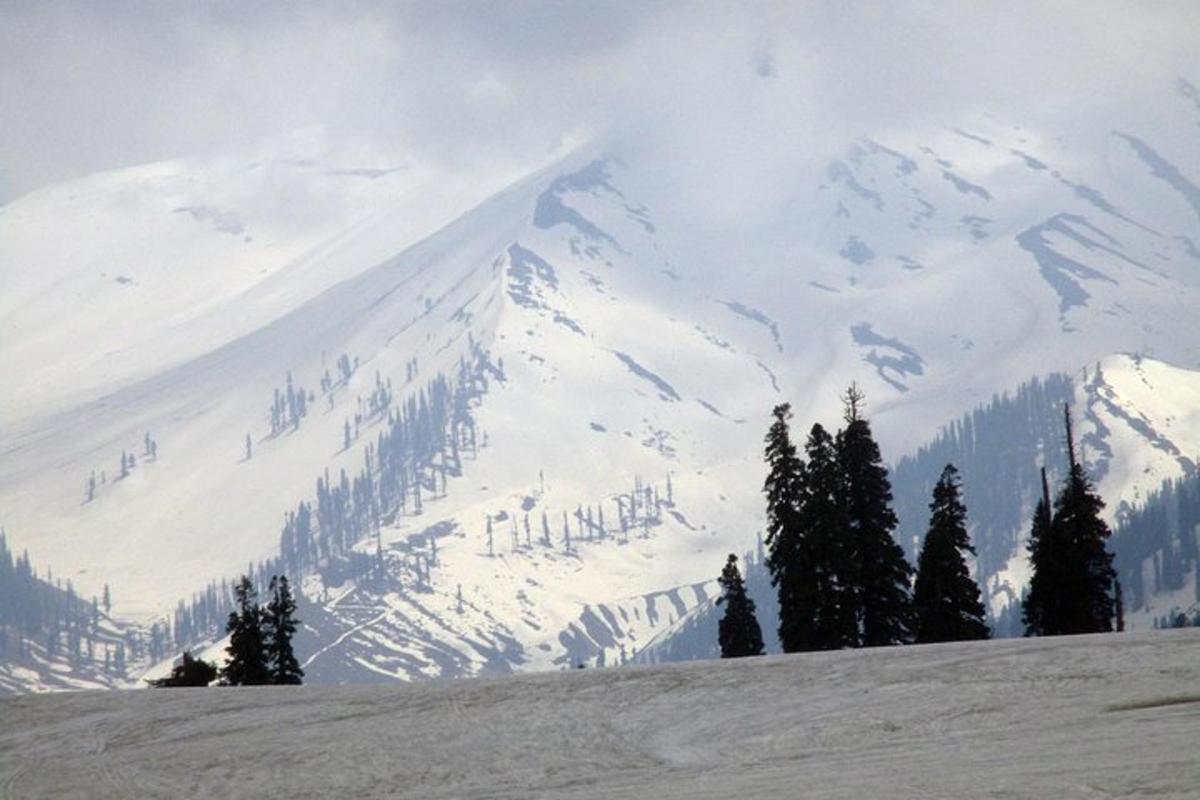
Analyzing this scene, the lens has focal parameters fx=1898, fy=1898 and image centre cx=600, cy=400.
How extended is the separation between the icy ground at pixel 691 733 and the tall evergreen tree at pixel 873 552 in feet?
106

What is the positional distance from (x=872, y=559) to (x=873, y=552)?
0.20 metres

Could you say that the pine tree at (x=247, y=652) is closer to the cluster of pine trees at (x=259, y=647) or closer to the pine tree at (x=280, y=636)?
the cluster of pine trees at (x=259, y=647)

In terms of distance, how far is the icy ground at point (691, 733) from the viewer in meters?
15.4

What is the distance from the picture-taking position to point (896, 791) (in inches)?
576

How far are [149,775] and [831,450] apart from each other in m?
40.1

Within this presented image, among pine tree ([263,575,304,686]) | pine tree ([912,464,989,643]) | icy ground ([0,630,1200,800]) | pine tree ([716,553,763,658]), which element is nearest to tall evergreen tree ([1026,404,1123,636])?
pine tree ([912,464,989,643])

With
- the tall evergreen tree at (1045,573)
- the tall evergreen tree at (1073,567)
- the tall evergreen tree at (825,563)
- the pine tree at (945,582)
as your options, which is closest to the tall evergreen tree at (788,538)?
the tall evergreen tree at (825,563)

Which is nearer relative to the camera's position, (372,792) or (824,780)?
(824,780)

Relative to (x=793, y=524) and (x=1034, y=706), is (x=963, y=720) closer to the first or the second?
(x=1034, y=706)

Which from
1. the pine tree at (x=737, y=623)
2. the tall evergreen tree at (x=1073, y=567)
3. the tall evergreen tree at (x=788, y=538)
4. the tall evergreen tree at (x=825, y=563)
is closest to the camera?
the tall evergreen tree at (x=825, y=563)

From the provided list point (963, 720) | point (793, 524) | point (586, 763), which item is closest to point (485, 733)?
point (586, 763)

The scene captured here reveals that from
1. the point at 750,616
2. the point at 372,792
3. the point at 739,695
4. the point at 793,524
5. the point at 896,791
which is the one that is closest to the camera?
the point at 896,791

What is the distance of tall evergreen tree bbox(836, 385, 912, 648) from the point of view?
176 feet

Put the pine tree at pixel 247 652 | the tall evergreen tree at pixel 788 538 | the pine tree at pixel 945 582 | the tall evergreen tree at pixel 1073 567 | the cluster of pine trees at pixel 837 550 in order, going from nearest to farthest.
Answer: the cluster of pine trees at pixel 837 550 < the tall evergreen tree at pixel 788 538 < the tall evergreen tree at pixel 1073 567 < the pine tree at pixel 945 582 < the pine tree at pixel 247 652
